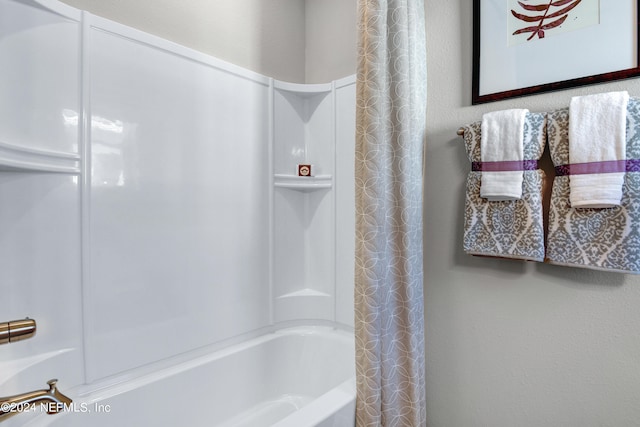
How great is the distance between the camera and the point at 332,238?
1.91 m

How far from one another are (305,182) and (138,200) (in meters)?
0.92

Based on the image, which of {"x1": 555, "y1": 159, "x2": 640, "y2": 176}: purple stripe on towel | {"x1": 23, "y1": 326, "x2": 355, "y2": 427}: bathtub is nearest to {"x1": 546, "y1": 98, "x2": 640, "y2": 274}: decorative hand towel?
{"x1": 555, "y1": 159, "x2": 640, "y2": 176}: purple stripe on towel

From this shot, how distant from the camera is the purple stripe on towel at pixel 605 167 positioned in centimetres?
91

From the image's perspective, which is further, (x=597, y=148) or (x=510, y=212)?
(x=510, y=212)

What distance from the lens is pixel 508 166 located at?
1.10 meters

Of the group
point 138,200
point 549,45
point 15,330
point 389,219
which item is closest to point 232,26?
point 138,200

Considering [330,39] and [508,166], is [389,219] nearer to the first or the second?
[508,166]

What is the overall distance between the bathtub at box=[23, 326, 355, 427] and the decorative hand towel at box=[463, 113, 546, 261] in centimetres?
77

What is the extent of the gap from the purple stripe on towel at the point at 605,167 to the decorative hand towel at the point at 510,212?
0.10m

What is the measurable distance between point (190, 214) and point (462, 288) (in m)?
1.29

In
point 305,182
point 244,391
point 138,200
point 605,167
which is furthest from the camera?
point 305,182

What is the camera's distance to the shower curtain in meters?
1.12

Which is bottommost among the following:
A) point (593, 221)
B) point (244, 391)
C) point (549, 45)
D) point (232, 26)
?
point (244, 391)

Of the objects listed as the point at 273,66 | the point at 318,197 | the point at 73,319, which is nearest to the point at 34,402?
the point at 73,319
